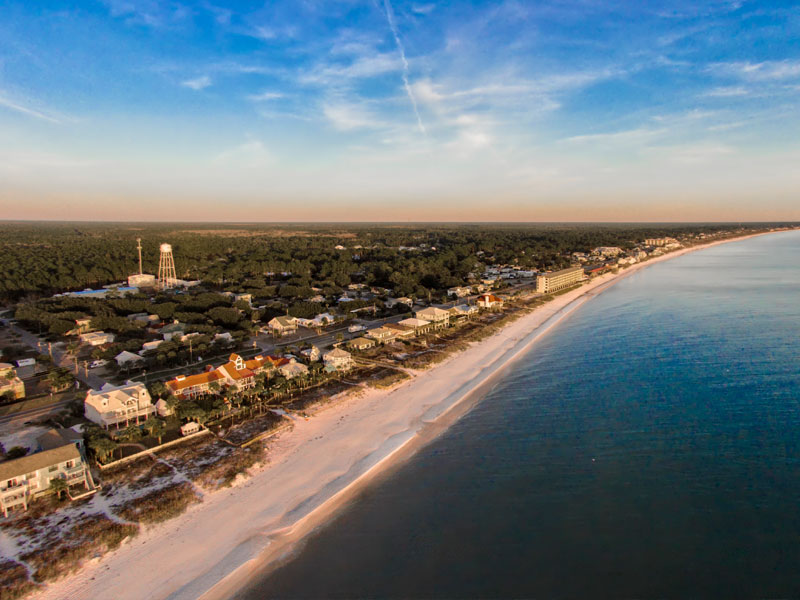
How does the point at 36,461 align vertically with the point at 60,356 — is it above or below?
above

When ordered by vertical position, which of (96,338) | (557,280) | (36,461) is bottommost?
(96,338)

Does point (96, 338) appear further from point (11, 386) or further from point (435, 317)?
point (435, 317)

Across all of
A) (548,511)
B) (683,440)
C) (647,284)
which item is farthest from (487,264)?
(548,511)

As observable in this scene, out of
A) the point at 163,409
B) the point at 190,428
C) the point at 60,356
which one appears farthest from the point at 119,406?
the point at 60,356

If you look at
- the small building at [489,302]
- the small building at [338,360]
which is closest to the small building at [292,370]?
the small building at [338,360]

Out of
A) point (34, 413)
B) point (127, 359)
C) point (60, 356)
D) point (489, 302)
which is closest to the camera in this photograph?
point (34, 413)

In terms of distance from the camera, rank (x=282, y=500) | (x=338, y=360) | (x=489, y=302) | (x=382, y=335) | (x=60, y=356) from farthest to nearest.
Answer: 1. (x=489, y=302)
2. (x=382, y=335)
3. (x=60, y=356)
4. (x=338, y=360)
5. (x=282, y=500)

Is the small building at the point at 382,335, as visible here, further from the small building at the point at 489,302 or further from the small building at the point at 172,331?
the small building at the point at 489,302

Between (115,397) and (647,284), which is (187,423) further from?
(647,284)
